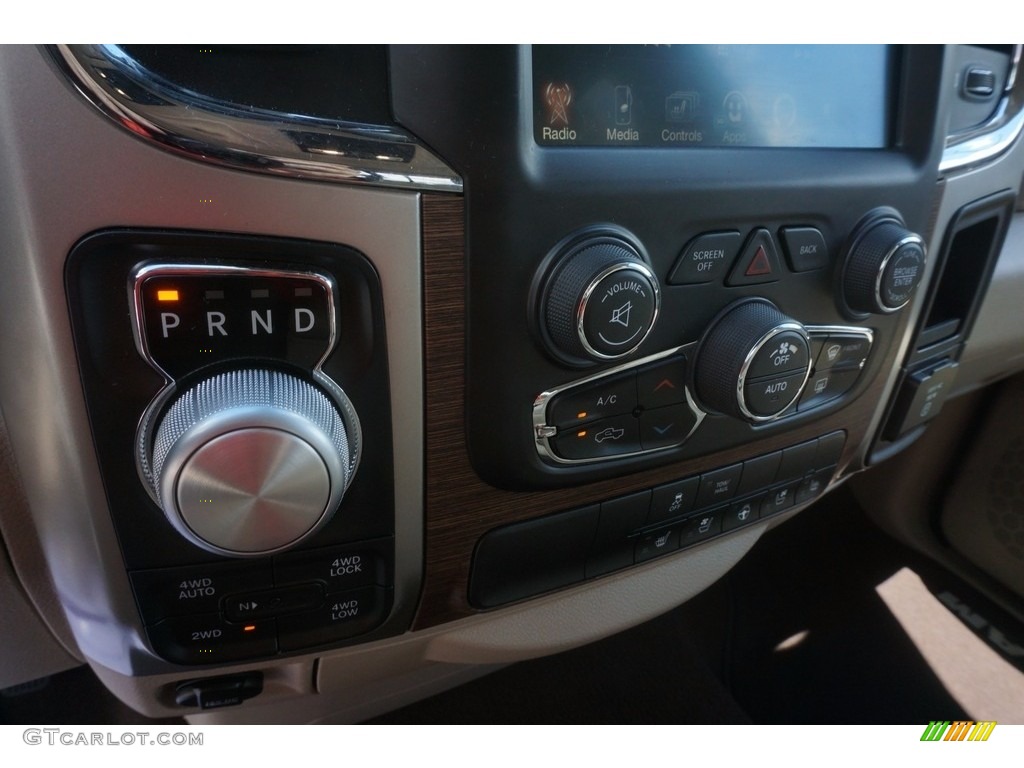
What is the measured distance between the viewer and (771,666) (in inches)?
44.5

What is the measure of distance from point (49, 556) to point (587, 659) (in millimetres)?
765

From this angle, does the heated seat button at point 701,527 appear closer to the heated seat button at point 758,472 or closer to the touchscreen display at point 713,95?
the heated seat button at point 758,472

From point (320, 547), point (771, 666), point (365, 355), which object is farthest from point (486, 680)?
point (365, 355)

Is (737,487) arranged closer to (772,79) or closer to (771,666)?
(772,79)

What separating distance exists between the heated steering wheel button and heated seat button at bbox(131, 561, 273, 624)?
34cm

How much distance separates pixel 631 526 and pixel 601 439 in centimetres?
10

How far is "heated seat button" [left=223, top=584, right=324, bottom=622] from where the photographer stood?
457mm

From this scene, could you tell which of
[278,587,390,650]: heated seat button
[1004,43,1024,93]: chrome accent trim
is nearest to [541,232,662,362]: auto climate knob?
[278,587,390,650]: heated seat button

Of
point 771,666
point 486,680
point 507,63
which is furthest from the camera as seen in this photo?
point 771,666

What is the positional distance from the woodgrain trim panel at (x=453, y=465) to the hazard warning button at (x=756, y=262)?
15 centimetres

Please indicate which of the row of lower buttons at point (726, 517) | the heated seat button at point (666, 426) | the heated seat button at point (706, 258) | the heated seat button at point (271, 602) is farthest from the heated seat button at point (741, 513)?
the heated seat button at point (271, 602)
